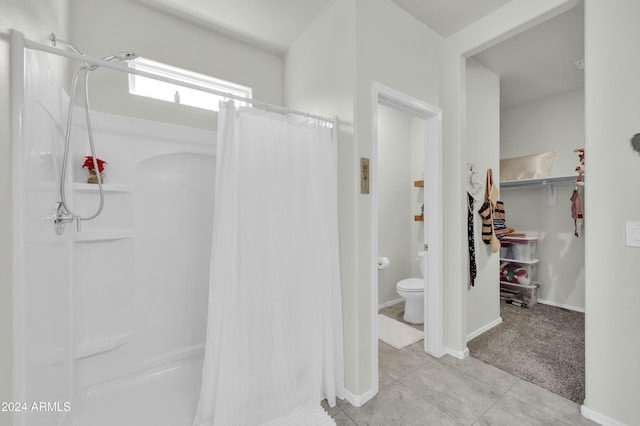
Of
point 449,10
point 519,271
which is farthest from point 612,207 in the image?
point 519,271

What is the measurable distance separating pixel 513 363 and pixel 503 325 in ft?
2.76

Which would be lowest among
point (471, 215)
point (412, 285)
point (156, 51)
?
point (412, 285)

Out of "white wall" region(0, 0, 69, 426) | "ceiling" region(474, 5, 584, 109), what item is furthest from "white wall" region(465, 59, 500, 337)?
"white wall" region(0, 0, 69, 426)

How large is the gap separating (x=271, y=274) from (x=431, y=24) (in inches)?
92.0

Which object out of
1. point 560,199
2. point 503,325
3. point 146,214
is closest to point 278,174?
point 146,214

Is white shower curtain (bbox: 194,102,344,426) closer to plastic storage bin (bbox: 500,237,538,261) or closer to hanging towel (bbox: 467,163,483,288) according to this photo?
hanging towel (bbox: 467,163,483,288)

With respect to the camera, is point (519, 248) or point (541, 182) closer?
point (541, 182)

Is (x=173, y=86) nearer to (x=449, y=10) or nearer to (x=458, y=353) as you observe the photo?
(x=449, y=10)

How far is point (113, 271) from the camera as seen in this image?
192 cm

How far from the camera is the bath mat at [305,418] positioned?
62.4 inches

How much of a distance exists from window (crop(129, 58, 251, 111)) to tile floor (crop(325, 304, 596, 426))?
7.60 ft

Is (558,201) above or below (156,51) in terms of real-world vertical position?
below

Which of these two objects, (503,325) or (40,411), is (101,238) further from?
(503,325)

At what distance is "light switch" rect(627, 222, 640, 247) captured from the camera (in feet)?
4.82
